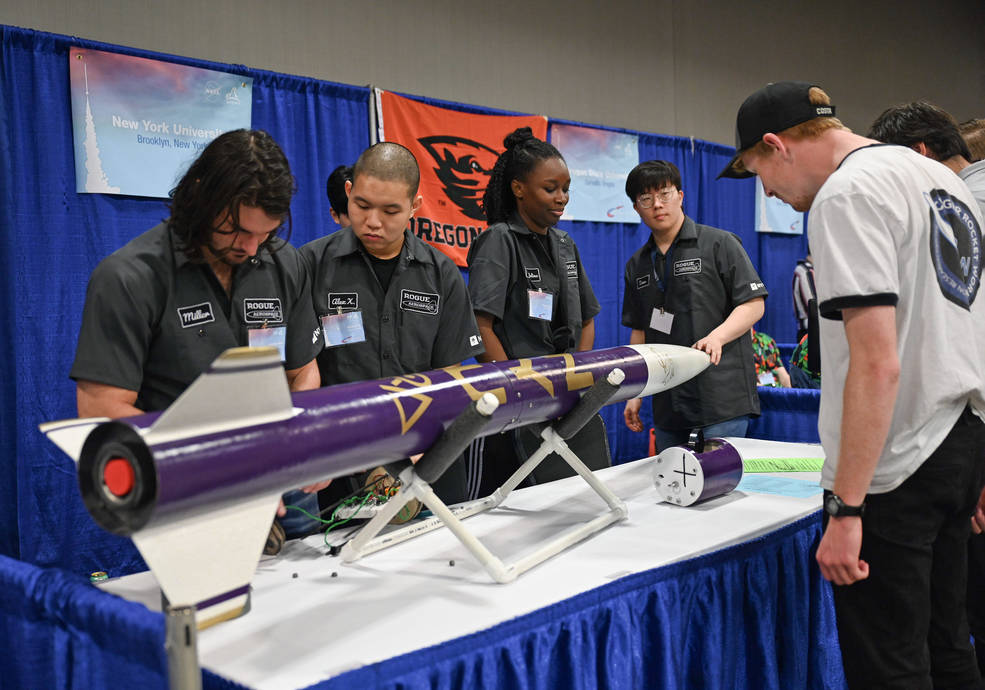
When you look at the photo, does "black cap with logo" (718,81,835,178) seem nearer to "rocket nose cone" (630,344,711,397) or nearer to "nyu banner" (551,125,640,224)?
"rocket nose cone" (630,344,711,397)

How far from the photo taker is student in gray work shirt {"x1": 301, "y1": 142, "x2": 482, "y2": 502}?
87.0 inches

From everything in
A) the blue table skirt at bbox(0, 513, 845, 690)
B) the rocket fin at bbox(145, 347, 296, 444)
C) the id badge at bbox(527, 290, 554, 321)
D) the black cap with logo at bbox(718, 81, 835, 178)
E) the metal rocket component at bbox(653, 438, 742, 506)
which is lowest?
the blue table skirt at bbox(0, 513, 845, 690)

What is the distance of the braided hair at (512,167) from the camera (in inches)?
111

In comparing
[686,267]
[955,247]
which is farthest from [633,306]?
[955,247]

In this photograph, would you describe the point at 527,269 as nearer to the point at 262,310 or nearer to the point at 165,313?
the point at 262,310

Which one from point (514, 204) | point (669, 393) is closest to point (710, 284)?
point (669, 393)

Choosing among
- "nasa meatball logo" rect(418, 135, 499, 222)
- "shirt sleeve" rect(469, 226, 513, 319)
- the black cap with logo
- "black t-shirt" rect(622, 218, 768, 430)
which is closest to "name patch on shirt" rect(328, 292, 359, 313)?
"shirt sleeve" rect(469, 226, 513, 319)

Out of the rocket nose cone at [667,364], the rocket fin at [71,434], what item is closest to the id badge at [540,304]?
the rocket nose cone at [667,364]

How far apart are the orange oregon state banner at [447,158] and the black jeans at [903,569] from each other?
344 cm

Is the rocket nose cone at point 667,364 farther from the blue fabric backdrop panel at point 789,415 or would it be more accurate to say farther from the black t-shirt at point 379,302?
the blue fabric backdrop panel at point 789,415

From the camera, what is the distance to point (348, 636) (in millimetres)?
1381

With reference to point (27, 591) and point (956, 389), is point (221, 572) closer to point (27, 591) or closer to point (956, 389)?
point (27, 591)

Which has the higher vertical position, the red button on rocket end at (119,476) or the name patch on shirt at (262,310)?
the name patch on shirt at (262,310)

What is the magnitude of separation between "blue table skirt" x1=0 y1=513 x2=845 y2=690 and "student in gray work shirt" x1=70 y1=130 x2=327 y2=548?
1.34 feet
